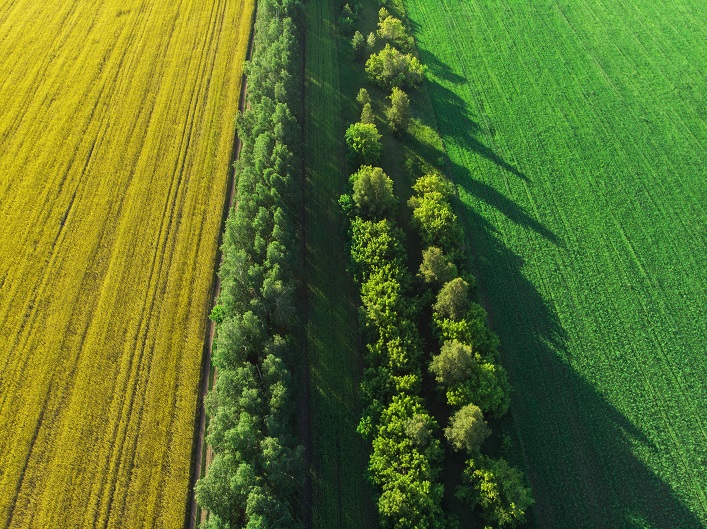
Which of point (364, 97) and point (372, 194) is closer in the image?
point (372, 194)

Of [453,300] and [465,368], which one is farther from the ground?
[453,300]

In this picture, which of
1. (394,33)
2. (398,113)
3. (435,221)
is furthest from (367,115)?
(394,33)

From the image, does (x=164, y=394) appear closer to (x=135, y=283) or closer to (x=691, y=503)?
(x=135, y=283)

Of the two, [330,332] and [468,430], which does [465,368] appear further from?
[330,332]

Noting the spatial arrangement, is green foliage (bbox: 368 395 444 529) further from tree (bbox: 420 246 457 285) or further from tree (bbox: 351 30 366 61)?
tree (bbox: 351 30 366 61)

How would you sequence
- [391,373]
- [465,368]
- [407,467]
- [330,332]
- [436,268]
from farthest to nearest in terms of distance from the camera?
1. [330,332]
2. [436,268]
3. [391,373]
4. [465,368]
5. [407,467]
